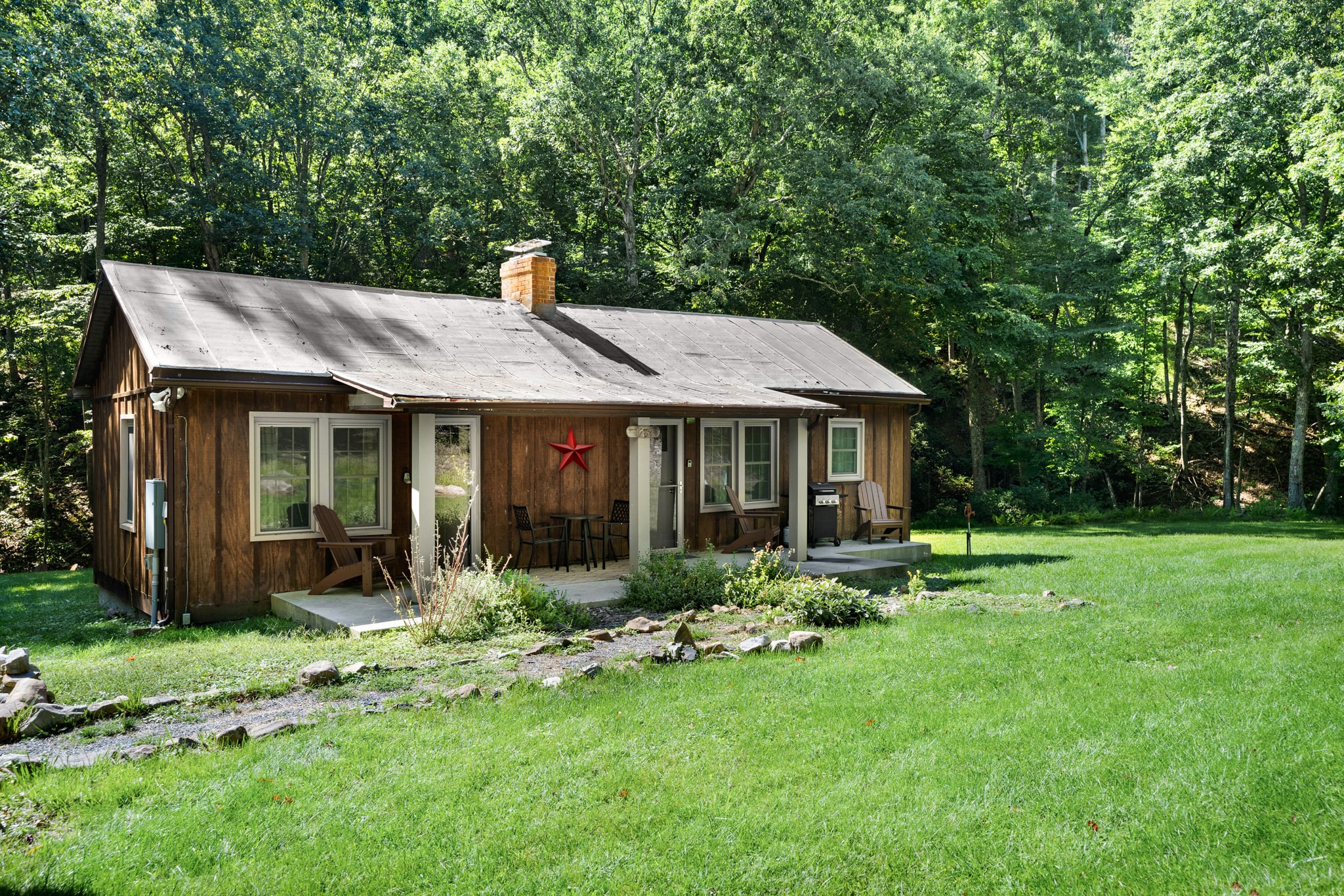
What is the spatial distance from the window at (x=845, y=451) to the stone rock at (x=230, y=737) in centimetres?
1023

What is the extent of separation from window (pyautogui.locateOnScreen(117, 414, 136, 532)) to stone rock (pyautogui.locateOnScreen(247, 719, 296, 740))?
592 centimetres

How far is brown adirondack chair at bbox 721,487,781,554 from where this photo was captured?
1244cm

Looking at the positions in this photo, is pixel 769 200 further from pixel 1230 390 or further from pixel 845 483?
pixel 1230 390

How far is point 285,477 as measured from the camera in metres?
9.34

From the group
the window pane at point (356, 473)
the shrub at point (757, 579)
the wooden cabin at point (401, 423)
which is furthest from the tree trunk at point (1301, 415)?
the window pane at point (356, 473)

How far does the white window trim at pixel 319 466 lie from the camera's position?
9.09 metres

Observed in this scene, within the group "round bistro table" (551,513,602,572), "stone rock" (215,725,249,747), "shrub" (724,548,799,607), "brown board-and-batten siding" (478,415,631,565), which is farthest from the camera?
"round bistro table" (551,513,602,572)

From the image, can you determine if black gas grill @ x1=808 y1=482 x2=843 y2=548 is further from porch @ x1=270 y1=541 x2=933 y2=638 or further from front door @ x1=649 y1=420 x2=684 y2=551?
front door @ x1=649 y1=420 x2=684 y2=551

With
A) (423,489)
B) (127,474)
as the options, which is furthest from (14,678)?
(127,474)

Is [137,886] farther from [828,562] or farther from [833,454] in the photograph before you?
[833,454]

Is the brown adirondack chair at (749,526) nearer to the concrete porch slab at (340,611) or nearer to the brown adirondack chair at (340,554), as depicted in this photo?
the concrete porch slab at (340,611)

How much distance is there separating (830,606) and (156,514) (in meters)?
6.47

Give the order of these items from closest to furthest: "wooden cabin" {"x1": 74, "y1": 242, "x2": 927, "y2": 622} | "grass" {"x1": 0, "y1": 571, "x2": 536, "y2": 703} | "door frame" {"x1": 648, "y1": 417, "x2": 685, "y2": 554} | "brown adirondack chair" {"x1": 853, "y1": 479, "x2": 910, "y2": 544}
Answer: "grass" {"x1": 0, "y1": 571, "x2": 536, "y2": 703}
"wooden cabin" {"x1": 74, "y1": 242, "x2": 927, "y2": 622}
"door frame" {"x1": 648, "y1": 417, "x2": 685, "y2": 554}
"brown adirondack chair" {"x1": 853, "y1": 479, "x2": 910, "y2": 544}

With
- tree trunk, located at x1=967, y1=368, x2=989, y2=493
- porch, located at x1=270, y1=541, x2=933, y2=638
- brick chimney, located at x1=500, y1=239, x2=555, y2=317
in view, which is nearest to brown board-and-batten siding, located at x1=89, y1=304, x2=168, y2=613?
porch, located at x1=270, y1=541, x2=933, y2=638
